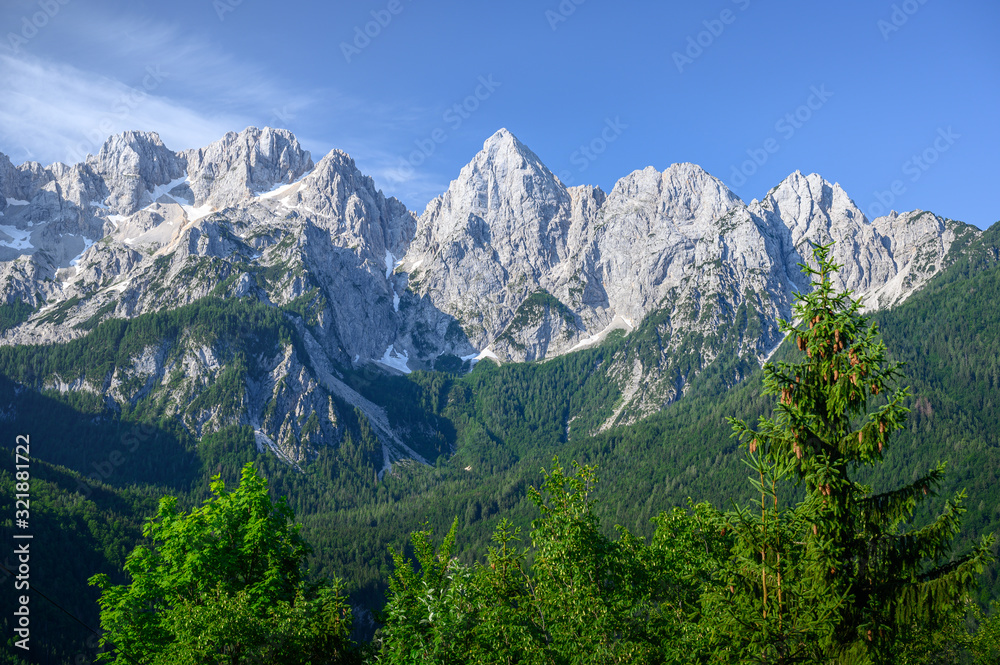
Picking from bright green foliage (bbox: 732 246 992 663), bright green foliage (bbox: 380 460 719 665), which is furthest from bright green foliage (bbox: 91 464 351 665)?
bright green foliage (bbox: 732 246 992 663)

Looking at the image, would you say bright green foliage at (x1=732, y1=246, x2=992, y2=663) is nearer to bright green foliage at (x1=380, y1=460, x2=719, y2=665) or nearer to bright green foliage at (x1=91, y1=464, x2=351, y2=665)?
bright green foliage at (x1=380, y1=460, x2=719, y2=665)

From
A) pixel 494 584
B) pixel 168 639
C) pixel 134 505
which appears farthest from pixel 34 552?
pixel 494 584

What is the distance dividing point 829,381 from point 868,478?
213397mm

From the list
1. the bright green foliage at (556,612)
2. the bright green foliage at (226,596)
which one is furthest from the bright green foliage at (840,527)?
the bright green foliage at (226,596)

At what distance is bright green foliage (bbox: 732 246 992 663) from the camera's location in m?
15.8

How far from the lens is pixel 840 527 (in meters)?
16.5

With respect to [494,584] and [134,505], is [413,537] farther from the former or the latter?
[134,505]

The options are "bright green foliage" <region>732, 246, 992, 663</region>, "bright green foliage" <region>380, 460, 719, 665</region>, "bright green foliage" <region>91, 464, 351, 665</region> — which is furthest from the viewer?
"bright green foliage" <region>91, 464, 351, 665</region>

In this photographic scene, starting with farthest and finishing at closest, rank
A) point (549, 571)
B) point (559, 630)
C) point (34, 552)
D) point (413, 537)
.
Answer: point (34, 552), point (413, 537), point (549, 571), point (559, 630)

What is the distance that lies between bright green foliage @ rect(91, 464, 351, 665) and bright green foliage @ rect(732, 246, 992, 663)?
51.5ft

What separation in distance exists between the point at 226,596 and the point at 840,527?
792 inches

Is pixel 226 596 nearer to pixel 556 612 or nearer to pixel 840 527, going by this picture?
pixel 556 612

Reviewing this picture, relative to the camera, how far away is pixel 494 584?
2139cm

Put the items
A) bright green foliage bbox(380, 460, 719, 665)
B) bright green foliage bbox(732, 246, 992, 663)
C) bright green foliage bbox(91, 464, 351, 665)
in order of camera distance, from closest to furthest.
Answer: bright green foliage bbox(732, 246, 992, 663) → bright green foliage bbox(380, 460, 719, 665) → bright green foliage bbox(91, 464, 351, 665)
